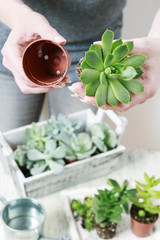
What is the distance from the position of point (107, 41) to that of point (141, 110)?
89cm

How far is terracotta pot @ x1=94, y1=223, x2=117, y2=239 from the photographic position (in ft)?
2.50

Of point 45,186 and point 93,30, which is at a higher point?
point 93,30

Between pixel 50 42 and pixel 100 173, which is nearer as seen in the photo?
pixel 50 42

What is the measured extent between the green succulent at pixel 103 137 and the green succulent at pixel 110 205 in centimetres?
14

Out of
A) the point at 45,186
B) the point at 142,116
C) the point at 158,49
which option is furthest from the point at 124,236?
the point at 142,116

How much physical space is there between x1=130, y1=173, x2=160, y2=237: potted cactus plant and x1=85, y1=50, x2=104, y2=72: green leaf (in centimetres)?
41

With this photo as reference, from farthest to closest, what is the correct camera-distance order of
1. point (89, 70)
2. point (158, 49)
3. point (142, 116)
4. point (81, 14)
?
point (142, 116) → point (81, 14) → point (158, 49) → point (89, 70)

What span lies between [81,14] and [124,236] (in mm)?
562

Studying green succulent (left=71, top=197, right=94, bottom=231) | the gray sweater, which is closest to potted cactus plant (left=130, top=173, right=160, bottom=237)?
green succulent (left=71, top=197, right=94, bottom=231)

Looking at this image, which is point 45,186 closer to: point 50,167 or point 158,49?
point 50,167

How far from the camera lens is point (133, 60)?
0.46 metres

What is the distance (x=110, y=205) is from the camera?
752mm

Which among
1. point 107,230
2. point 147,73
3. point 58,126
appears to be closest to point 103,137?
point 58,126

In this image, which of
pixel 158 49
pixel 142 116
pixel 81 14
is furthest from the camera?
pixel 142 116
